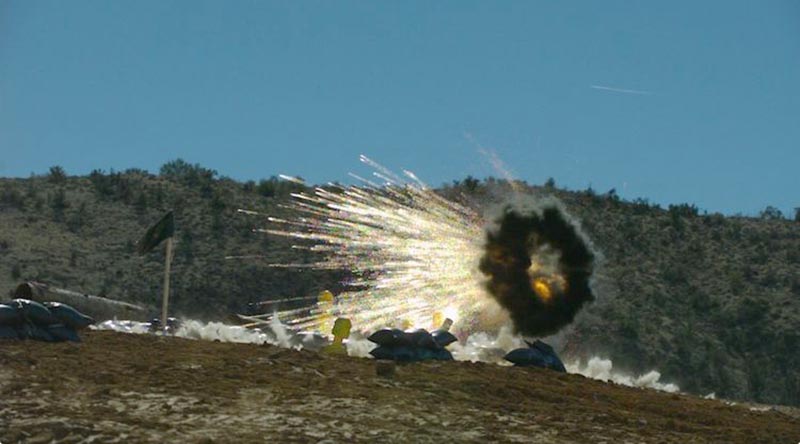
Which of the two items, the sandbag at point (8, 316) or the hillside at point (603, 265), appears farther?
the hillside at point (603, 265)

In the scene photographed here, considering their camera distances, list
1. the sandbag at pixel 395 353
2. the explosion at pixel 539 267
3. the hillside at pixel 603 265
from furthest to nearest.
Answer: the hillside at pixel 603 265
the explosion at pixel 539 267
the sandbag at pixel 395 353

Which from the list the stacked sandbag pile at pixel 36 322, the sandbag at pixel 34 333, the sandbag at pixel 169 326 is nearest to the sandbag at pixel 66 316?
the stacked sandbag pile at pixel 36 322

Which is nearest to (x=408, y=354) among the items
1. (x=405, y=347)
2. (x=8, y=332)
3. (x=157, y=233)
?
(x=405, y=347)

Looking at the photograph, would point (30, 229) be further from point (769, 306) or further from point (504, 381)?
point (504, 381)

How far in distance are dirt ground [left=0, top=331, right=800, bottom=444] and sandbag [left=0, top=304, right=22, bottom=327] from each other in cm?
45

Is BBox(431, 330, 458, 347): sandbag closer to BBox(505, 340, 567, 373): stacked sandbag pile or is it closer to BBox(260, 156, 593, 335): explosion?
BBox(505, 340, 567, 373): stacked sandbag pile

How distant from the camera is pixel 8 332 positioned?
18.7m

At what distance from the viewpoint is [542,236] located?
23.4 metres

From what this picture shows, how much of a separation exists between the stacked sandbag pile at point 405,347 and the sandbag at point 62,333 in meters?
4.17

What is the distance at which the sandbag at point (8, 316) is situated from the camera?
18750mm

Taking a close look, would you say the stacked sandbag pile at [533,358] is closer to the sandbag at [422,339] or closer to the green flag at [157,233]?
the sandbag at [422,339]

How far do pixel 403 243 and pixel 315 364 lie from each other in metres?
8.30

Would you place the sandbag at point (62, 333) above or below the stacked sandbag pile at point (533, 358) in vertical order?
below

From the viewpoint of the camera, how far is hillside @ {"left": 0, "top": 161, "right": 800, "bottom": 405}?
44.5 metres
